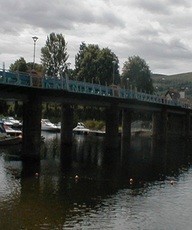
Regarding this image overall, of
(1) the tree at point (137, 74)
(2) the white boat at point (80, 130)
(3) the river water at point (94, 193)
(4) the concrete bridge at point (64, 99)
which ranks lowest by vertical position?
(3) the river water at point (94, 193)

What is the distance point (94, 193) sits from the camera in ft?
118

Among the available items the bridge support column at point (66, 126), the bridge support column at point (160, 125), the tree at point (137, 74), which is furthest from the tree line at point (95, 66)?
the bridge support column at point (66, 126)

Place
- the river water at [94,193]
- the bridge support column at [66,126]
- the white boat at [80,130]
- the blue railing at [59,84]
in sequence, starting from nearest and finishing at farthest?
the river water at [94,193] < the blue railing at [59,84] < the bridge support column at [66,126] < the white boat at [80,130]

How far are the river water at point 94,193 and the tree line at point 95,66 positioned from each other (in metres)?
79.7

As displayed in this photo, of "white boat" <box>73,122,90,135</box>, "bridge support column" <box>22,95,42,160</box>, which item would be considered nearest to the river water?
"bridge support column" <box>22,95,42,160</box>

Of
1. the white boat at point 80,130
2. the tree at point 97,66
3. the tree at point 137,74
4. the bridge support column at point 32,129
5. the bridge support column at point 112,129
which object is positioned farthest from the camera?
the tree at point 137,74

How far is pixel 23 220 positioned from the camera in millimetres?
27172

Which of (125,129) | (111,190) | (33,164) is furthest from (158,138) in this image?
(111,190)

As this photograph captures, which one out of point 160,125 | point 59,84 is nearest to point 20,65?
point 160,125

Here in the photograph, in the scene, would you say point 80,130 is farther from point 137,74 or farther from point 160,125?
point 137,74

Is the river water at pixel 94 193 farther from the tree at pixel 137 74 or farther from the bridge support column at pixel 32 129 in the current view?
the tree at pixel 137 74

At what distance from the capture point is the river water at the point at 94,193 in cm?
2772

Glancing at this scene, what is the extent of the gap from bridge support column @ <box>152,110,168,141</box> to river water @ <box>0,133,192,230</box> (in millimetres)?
42676

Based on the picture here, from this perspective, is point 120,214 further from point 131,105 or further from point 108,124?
point 131,105
